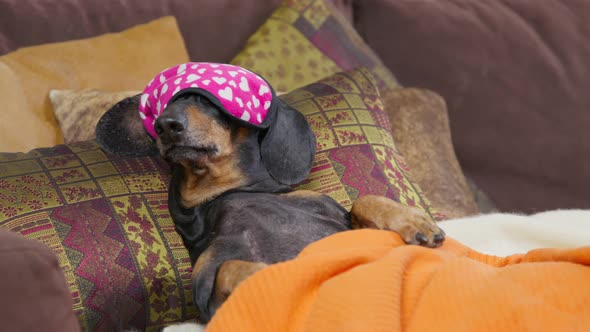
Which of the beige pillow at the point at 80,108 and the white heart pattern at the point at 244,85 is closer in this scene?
the white heart pattern at the point at 244,85

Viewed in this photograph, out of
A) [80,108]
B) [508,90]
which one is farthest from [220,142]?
[508,90]

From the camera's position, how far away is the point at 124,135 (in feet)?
5.08

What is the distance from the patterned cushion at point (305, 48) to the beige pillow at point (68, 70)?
254 mm

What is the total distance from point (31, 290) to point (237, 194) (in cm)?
67

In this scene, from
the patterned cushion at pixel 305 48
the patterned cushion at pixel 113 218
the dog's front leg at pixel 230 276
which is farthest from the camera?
the patterned cushion at pixel 305 48

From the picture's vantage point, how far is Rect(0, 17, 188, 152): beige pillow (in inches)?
67.8

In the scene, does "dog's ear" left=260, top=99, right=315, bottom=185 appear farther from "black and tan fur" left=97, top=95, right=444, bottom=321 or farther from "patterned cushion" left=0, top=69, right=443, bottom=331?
"patterned cushion" left=0, top=69, right=443, bottom=331

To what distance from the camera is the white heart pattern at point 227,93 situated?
1.43 meters

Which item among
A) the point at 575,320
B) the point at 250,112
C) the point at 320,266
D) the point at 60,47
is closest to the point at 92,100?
the point at 60,47

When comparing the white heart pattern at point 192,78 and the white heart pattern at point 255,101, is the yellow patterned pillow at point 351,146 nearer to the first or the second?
the white heart pattern at point 255,101

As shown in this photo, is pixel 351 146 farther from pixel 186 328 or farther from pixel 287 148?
pixel 186 328

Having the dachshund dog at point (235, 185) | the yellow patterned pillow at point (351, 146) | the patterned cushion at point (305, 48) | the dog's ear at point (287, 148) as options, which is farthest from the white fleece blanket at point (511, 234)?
the patterned cushion at point (305, 48)

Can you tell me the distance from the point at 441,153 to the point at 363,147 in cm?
45

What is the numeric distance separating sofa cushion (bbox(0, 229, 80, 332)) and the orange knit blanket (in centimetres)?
24
